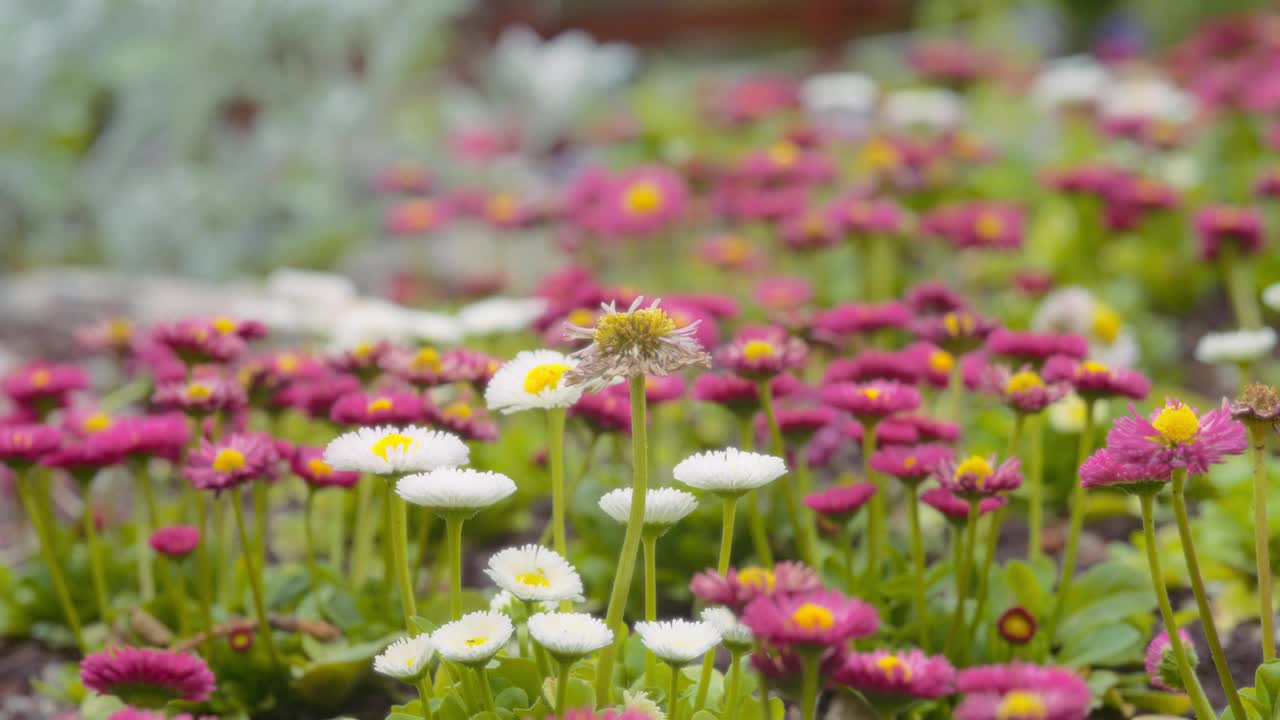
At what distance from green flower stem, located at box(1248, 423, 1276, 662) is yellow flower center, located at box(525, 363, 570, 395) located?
0.82 meters

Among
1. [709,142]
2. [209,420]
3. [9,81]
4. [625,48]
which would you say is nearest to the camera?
[209,420]

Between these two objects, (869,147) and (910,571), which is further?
(869,147)

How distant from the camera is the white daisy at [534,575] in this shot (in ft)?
4.39

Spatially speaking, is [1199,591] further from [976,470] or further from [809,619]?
[809,619]

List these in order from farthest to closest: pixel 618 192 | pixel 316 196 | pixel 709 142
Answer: pixel 709 142 → pixel 316 196 → pixel 618 192

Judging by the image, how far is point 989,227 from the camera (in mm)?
3119

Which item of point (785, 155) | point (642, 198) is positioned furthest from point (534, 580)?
point (785, 155)

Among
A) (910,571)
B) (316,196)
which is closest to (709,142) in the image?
(316,196)

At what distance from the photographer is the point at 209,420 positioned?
3.14 m

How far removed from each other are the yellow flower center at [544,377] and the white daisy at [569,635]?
275mm

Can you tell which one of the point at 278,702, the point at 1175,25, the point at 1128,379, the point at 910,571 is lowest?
the point at 278,702

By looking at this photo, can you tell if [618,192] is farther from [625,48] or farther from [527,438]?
[625,48]

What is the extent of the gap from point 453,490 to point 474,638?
170 mm

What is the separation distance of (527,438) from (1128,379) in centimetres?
143
